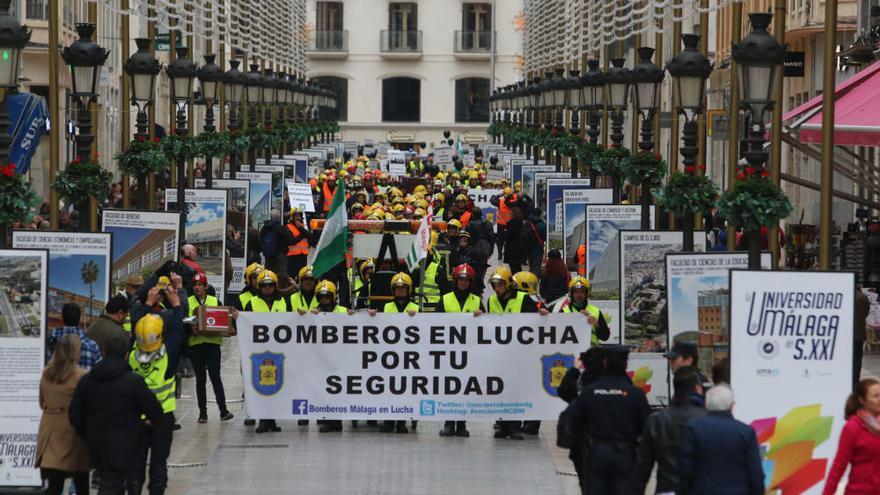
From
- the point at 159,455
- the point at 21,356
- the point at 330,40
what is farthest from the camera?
the point at 330,40

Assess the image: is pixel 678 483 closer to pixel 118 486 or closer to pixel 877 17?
pixel 118 486

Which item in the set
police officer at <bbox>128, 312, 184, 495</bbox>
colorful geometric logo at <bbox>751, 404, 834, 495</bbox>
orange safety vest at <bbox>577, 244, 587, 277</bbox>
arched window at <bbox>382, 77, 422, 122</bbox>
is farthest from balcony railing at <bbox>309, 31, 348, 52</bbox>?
colorful geometric logo at <bbox>751, 404, 834, 495</bbox>

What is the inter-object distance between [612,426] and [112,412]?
3.19 metres

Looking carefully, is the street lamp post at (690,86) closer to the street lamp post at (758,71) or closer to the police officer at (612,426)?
the street lamp post at (758,71)

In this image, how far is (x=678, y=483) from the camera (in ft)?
39.2

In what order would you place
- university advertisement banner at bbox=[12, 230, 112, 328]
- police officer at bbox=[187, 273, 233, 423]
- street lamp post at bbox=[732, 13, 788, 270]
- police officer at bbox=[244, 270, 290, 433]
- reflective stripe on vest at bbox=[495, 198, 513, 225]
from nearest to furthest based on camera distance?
street lamp post at bbox=[732, 13, 788, 270], university advertisement banner at bbox=[12, 230, 112, 328], police officer at bbox=[244, 270, 290, 433], police officer at bbox=[187, 273, 233, 423], reflective stripe on vest at bbox=[495, 198, 513, 225]

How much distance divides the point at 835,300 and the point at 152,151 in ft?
56.2

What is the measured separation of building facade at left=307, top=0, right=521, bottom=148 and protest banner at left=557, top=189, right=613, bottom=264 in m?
88.7

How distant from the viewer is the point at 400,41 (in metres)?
120

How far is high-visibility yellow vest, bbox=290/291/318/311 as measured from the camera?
2000cm

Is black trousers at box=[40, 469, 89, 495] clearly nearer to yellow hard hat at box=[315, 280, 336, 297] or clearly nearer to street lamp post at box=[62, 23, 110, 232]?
yellow hard hat at box=[315, 280, 336, 297]

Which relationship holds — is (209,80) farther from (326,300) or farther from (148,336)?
(148,336)

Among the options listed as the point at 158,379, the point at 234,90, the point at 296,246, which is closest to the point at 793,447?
the point at 158,379

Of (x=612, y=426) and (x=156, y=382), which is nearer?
(x=612, y=426)
